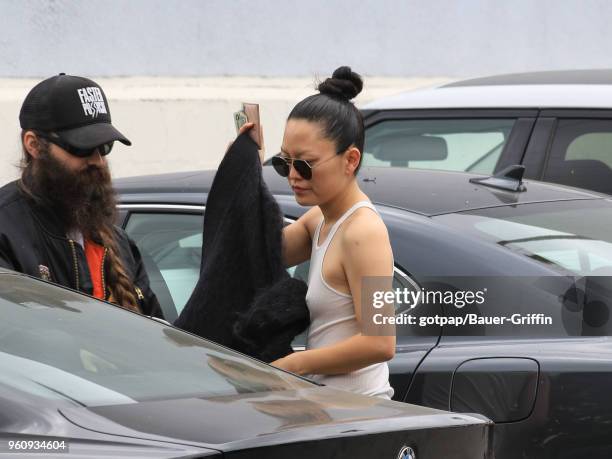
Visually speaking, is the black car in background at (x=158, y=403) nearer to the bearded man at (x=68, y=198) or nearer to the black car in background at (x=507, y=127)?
the bearded man at (x=68, y=198)

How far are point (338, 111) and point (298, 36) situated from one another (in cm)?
770

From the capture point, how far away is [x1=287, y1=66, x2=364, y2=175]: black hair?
3258mm

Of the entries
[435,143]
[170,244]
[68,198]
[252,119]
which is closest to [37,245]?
[68,198]

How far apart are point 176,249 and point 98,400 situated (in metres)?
2.04

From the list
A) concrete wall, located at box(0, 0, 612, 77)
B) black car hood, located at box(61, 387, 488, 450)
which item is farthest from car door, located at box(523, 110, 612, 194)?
concrete wall, located at box(0, 0, 612, 77)

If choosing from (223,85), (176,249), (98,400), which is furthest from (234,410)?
(223,85)

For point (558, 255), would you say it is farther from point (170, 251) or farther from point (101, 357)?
point (101, 357)

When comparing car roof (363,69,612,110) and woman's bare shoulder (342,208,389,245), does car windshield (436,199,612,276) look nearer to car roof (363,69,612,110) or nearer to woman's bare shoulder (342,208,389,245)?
woman's bare shoulder (342,208,389,245)

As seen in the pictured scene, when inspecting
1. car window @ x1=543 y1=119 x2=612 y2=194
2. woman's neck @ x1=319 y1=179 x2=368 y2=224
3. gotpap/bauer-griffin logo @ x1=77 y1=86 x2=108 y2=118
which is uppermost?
gotpap/bauer-griffin logo @ x1=77 y1=86 x2=108 y2=118

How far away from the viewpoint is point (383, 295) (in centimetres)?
305

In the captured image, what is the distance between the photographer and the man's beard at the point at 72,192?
3.38 m

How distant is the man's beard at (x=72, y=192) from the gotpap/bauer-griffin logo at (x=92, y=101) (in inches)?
6.0

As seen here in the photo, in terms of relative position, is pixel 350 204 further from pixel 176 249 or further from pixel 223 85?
pixel 223 85

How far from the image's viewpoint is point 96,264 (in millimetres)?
3445
